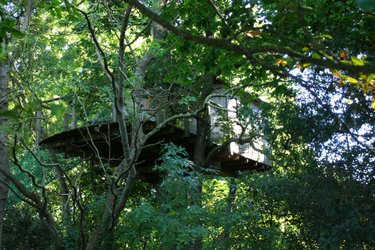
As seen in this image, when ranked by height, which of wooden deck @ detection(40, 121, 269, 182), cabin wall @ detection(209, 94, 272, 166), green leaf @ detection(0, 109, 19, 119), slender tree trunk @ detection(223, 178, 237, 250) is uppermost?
cabin wall @ detection(209, 94, 272, 166)

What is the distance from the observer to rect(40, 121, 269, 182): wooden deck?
39.5ft

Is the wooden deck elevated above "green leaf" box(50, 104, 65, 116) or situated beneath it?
elevated above

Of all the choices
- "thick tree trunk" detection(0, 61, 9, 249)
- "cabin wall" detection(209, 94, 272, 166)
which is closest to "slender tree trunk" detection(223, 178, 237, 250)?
"cabin wall" detection(209, 94, 272, 166)

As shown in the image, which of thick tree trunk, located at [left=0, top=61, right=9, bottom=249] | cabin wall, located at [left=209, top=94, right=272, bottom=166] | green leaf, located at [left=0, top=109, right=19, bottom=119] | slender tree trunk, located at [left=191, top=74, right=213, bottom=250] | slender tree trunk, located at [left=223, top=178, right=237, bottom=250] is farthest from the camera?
cabin wall, located at [left=209, top=94, right=272, bottom=166]

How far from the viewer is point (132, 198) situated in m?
15.2

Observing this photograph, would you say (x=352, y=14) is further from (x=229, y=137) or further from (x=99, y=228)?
(x=229, y=137)

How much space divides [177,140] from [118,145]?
4.72 ft

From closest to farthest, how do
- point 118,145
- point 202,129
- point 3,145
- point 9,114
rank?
point 9,114, point 3,145, point 202,129, point 118,145

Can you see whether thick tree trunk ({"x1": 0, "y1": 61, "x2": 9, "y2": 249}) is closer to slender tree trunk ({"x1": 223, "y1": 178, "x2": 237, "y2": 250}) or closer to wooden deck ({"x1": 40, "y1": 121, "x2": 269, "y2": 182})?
wooden deck ({"x1": 40, "y1": 121, "x2": 269, "y2": 182})

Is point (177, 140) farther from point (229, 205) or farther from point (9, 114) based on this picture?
point (9, 114)

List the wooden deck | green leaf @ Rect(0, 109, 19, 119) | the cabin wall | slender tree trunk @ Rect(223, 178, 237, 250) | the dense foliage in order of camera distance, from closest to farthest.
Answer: green leaf @ Rect(0, 109, 19, 119) → the dense foliage → slender tree trunk @ Rect(223, 178, 237, 250) → the wooden deck → the cabin wall

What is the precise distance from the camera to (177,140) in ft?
44.1

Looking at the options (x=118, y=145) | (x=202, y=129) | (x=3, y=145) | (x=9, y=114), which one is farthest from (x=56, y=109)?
(x=118, y=145)

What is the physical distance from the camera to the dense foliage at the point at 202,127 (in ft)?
21.5
